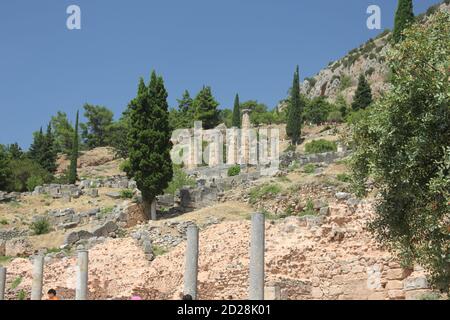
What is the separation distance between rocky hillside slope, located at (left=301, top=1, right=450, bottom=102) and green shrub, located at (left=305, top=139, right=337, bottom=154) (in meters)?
46.4

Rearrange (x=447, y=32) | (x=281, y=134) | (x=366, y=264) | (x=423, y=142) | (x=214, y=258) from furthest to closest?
(x=281, y=134) < (x=214, y=258) < (x=366, y=264) < (x=447, y=32) < (x=423, y=142)

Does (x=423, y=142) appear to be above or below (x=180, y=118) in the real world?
below

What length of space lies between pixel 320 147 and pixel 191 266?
43.3m

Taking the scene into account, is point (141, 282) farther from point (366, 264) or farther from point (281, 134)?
point (281, 134)

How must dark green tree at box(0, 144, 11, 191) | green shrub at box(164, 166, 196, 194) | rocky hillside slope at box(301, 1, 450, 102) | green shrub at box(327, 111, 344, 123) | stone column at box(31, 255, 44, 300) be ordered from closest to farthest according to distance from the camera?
stone column at box(31, 255, 44, 300)
green shrub at box(164, 166, 196, 194)
dark green tree at box(0, 144, 11, 191)
green shrub at box(327, 111, 344, 123)
rocky hillside slope at box(301, 1, 450, 102)

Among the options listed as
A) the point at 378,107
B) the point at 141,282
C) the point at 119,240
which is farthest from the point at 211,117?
the point at 378,107

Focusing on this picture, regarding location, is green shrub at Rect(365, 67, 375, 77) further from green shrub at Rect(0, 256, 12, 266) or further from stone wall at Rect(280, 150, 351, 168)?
green shrub at Rect(0, 256, 12, 266)

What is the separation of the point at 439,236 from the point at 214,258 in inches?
508

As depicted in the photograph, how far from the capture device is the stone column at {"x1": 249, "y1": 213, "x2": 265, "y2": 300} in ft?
54.7

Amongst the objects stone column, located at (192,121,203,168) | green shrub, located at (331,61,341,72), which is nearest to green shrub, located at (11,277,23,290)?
stone column, located at (192,121,203,168)

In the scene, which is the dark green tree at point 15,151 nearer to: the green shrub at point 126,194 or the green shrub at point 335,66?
the green shrub at point 126,194

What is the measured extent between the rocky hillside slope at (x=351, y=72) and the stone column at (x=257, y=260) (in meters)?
91.3

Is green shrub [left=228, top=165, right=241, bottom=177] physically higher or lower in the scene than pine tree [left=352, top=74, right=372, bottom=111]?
lower

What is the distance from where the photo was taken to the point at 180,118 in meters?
89.3
